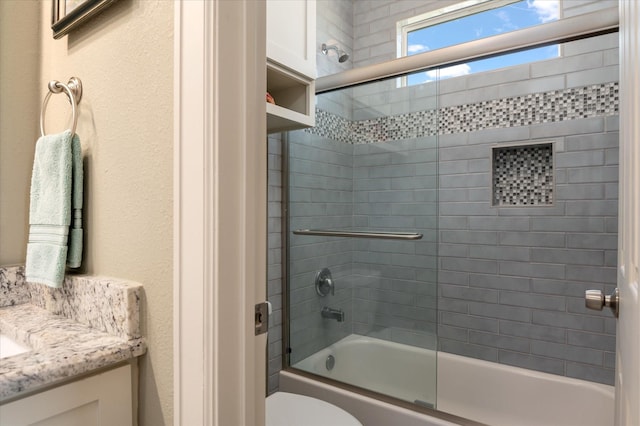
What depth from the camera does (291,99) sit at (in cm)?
158

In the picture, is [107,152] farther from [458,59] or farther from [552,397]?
[552,397]

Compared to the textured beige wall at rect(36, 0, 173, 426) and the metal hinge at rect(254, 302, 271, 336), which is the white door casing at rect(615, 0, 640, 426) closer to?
the metal hinge at rect(254, 302, 271, 336)

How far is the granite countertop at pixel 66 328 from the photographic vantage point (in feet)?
1.97

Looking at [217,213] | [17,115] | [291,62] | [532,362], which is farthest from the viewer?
[532,362]

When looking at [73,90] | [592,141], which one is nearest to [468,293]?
[592,141]

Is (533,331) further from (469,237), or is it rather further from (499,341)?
(469,237)

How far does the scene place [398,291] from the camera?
6.41ft

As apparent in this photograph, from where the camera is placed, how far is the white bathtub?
5.80ft

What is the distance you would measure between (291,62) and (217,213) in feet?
3.16

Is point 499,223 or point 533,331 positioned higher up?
point 499,223

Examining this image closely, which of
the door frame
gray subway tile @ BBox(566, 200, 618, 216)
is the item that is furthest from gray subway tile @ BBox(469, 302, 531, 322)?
the door frame

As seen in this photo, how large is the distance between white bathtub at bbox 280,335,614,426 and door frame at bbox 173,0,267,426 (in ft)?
4.30

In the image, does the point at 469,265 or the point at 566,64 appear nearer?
the point at 566,64

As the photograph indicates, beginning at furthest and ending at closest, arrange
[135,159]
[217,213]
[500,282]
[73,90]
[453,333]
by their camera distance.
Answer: [453,333]
[500,282]
[73,90]
[135,159]
[217,213]
